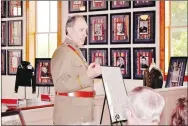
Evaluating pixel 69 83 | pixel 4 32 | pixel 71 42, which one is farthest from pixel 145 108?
pixel 4 32

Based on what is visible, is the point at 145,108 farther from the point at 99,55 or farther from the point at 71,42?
the point at 99,55

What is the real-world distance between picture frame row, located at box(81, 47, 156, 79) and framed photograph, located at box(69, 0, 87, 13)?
80 centimetres

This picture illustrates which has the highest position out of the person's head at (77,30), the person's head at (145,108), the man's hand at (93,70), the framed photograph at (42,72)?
the person's head at (77,30)

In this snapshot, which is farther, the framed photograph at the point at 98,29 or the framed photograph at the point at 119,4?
the framed photograph at the point at 98,29

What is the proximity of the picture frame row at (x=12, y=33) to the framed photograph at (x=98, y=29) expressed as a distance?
183 centimetres

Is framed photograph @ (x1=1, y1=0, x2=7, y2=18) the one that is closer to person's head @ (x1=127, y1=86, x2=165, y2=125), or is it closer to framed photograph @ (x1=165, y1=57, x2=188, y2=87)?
framed photograph @ (x1=165, y1=57, x2=188, y2=87)

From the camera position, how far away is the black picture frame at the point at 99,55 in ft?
24.7

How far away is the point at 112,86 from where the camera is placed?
11.6 feet

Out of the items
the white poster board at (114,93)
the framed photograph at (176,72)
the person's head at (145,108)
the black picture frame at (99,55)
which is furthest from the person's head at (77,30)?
the black picture frame at (99,55)

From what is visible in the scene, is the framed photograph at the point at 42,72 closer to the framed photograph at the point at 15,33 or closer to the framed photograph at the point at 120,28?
the framed photograph at the point at 15,33

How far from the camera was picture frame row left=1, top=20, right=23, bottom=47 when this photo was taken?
8812 mm

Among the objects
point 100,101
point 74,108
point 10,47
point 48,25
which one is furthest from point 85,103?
point 10,47

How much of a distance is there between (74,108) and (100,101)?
1.30 meters

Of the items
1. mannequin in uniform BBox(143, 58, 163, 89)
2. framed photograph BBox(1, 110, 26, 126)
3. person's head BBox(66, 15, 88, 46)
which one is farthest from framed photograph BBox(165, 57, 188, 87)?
framed photograph BBox(1, 110, 26, 126)
